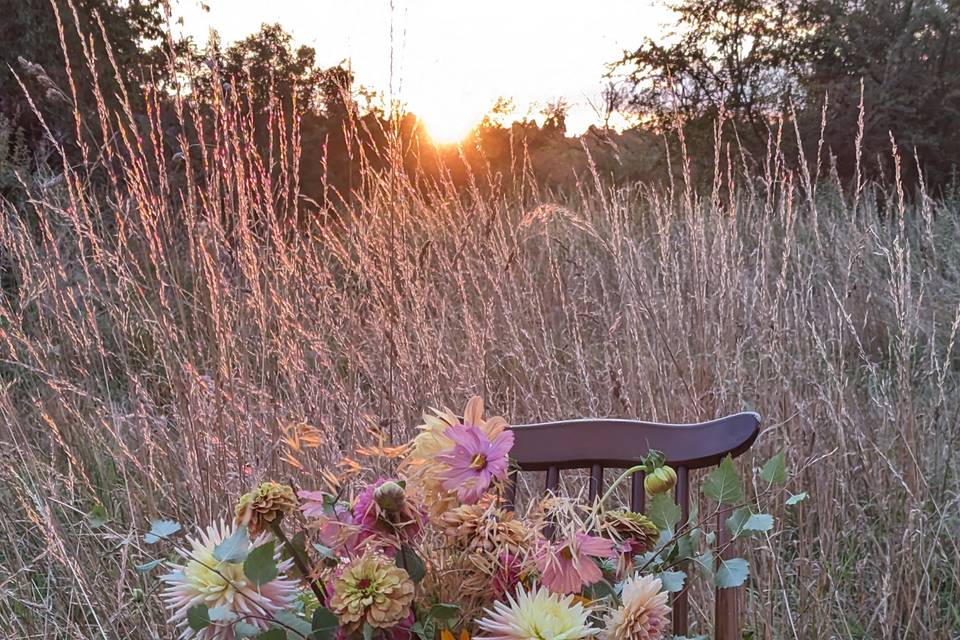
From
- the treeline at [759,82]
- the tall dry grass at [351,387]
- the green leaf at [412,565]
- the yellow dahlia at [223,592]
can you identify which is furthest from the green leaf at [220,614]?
the treeline at [759,82]

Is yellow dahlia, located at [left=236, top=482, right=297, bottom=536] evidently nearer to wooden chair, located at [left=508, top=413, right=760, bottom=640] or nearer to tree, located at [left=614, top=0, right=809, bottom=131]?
wooden chair, located at [left=508, top=413, right=760, bottom=640]

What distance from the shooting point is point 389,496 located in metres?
0.48

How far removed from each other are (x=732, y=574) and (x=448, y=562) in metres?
0.21

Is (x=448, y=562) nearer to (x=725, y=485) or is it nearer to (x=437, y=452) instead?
(x=437, y=452)

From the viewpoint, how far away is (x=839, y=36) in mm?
7109

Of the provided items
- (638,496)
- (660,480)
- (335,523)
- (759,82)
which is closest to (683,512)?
(638,496)

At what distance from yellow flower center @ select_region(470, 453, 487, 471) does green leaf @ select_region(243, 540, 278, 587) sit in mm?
137

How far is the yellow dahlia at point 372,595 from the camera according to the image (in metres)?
0.46

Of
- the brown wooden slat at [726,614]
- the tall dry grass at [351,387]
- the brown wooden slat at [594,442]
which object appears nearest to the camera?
the brown wooden slat at [726,614]

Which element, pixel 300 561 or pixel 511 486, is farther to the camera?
pixel 511 486

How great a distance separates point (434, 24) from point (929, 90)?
22.1ft

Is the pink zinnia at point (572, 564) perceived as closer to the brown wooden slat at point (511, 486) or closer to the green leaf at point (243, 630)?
the brown wooden slat at point (511, 486)

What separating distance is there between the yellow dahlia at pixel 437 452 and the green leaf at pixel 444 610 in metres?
0.07

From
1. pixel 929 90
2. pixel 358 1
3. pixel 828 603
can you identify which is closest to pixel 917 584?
pixel 828 603
